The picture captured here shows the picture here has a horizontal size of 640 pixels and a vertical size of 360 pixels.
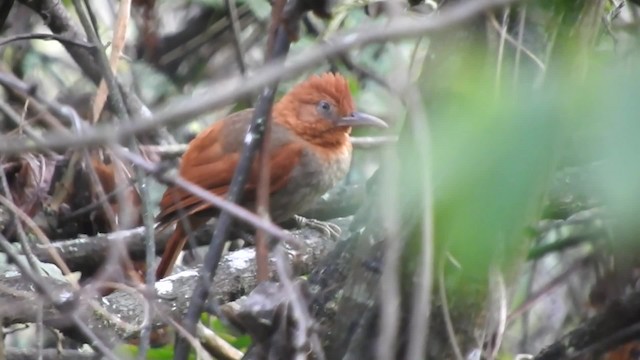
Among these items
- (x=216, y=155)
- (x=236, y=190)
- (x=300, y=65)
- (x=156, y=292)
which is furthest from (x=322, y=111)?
(x=300, y=65)

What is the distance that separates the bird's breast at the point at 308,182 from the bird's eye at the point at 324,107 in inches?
6.8

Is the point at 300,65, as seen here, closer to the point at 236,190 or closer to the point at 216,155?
the point at 236,190

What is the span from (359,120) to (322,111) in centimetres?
17

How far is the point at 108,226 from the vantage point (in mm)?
3533

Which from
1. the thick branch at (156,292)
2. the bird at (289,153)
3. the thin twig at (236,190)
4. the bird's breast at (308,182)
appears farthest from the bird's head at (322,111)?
the thin twig at (236,190)

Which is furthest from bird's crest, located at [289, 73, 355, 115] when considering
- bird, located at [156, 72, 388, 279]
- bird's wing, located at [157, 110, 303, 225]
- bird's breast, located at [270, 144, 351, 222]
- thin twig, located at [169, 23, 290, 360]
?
thin twig, located at [169, 23, 290, 360]

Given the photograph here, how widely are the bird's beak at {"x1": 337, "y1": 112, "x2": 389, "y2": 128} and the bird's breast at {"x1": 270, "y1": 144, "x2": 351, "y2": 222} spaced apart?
0.43ft

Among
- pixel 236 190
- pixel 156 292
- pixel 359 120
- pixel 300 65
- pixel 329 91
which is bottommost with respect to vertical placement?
pixel 359 120

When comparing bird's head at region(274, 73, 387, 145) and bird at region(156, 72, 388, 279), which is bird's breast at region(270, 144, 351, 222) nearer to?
bird at region(156, 72, 388, 279)

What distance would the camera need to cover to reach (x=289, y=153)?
4438 mm

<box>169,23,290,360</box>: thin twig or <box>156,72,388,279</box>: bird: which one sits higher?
<box>169,23,290,360</box>: thin twig

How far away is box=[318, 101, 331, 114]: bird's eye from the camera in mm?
4457

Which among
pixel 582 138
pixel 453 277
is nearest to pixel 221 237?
pixel 453 277

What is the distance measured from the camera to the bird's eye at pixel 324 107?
4.46 meters
